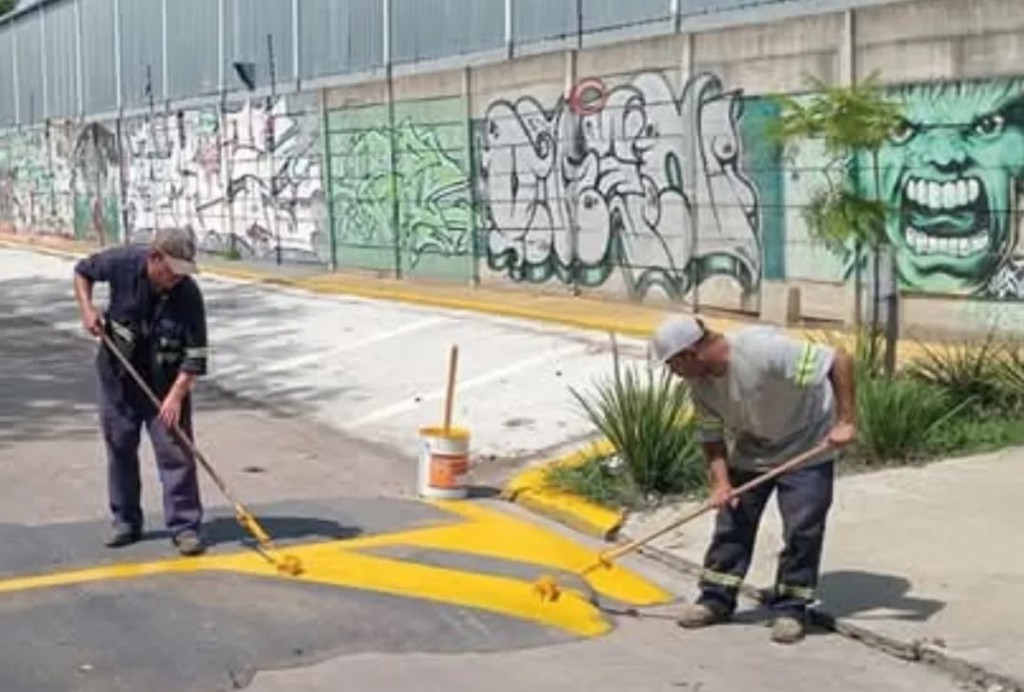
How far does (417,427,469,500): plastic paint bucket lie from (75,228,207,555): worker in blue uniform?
1.89m

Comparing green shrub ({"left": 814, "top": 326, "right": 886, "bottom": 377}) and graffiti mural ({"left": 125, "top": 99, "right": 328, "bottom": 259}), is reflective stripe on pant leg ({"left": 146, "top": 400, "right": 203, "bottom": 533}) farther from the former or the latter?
graffiti mural ({"left": 125, "top": 99, "right": 328, "bottom": 259})

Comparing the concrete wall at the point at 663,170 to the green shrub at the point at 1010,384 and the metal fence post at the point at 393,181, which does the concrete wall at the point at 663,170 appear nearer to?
the metal fence post at the point at 393,181

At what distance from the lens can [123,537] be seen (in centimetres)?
802

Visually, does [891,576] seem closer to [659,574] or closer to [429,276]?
[659,574]

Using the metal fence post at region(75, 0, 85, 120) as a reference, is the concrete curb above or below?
below

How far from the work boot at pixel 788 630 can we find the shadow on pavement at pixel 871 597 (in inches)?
11.3

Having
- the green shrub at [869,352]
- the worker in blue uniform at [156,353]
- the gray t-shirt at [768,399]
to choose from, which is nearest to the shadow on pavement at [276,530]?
the worker in blue uniform at [156,353]

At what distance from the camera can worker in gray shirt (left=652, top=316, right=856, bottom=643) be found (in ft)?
20.4

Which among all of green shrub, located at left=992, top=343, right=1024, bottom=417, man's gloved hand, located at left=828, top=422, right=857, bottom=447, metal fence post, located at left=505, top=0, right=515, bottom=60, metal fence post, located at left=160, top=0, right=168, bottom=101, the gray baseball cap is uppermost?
metal fence post, located at left=160, top=0, right=168, bottom=101

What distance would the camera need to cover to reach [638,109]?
17.8 meters

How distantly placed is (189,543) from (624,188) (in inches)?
436

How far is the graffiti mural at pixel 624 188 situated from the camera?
1642 centimetres

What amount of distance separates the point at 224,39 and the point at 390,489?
2280 cm

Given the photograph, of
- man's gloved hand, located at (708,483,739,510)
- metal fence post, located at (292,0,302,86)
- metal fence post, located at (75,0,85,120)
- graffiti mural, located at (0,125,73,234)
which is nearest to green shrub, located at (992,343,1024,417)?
man's gloved hand, located at (708,483,739,510)
